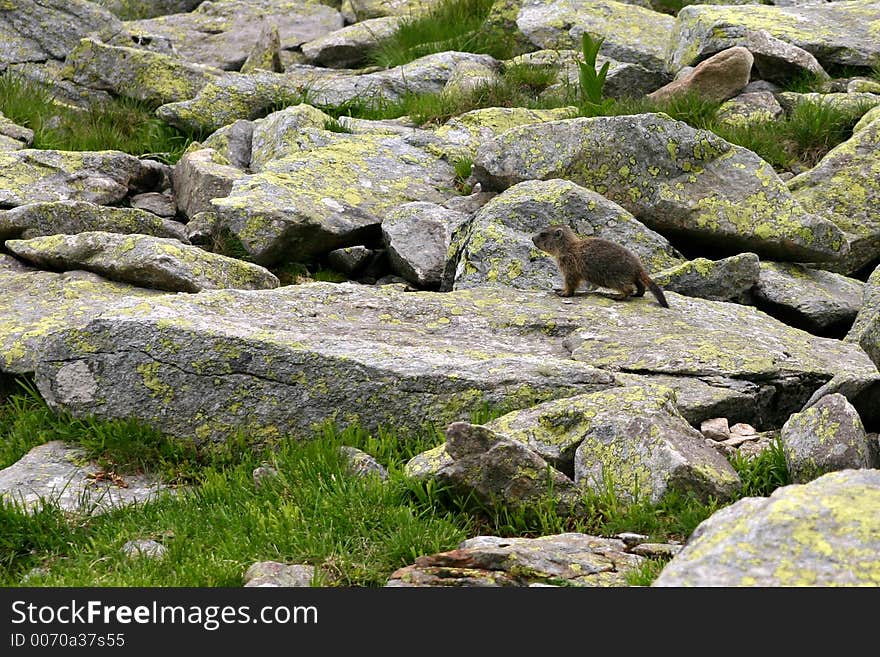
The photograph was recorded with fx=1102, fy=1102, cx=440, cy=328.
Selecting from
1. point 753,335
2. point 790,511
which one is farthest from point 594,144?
point 790,511

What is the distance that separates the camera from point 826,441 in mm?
7117

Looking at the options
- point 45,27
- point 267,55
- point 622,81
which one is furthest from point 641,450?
point 45,27

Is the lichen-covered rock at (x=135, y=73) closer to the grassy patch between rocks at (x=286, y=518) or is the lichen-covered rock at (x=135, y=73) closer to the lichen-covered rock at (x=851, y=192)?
the lichen-covered rock at (x=851, y=192)

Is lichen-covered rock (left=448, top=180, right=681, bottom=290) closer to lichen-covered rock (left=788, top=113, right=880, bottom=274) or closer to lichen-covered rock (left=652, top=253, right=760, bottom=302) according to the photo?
lichen-covered rock (left=652, top=253, right=760, bottom=302)

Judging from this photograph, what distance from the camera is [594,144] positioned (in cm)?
1315

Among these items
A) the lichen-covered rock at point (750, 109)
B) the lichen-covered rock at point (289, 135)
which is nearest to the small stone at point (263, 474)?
the lichen-covered rock at point (289, 135)

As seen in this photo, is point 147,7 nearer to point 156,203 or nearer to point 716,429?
point 156,203

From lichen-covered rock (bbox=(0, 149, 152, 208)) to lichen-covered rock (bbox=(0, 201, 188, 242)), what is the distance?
1.41 metres

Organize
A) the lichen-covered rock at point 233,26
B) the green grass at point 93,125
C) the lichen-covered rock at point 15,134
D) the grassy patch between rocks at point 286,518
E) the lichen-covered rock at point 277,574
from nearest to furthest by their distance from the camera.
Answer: the lichen-covered rock at point 277,574, the grassy patch between rocks at point 286,518, the lichen-covered rock at point 15,134, the green grass at point 93,125, the lichen-covered rock at point 233,26

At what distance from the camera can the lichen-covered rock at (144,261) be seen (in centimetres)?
1099

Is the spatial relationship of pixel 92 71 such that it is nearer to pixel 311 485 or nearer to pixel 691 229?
pixel 691 229

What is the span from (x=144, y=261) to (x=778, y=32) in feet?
37.9

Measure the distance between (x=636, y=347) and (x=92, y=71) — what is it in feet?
40.7

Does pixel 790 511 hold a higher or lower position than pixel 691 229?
higher
